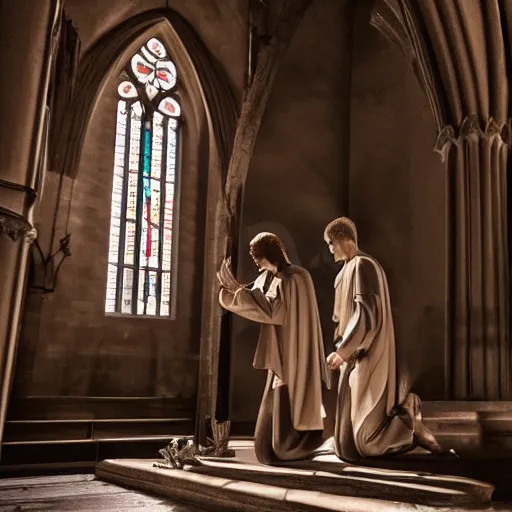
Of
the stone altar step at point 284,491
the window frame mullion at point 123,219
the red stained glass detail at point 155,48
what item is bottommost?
the stone altar step at point 284,491

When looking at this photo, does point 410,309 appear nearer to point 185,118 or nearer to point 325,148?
point 325,148

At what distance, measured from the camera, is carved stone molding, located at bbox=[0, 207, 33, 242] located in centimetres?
252

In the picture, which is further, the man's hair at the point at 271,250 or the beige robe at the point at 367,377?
the man's hair at the point at 271,250

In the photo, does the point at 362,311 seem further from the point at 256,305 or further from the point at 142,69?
the point at 142,69

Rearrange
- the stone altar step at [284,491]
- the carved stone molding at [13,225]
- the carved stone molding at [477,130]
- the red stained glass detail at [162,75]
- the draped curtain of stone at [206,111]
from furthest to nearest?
the red stained glass detail at [162,75]
the draped curtain of stone at [206,111]
the carved stone molding at [477,130]
the stone altar step at [284,491]
the carved stone molding at [13,225]

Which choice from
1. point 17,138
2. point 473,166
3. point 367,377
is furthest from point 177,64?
point 17,138

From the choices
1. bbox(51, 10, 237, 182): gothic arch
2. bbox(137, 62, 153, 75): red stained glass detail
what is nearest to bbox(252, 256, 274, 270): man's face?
bbox(51, 10, 237, 182): gothic arch

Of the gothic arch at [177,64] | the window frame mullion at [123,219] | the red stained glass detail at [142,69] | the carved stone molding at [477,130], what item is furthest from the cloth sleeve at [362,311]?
the red stained glass detail at [142,69]

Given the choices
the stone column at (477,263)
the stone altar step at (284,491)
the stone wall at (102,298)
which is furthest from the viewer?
the stone wall at (102,298)

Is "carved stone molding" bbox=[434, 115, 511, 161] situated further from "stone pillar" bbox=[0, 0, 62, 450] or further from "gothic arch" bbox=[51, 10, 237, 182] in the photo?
"stone pillar" bbox=[0, 0, 62, 450]

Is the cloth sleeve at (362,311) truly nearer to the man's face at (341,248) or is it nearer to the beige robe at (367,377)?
the beige robe at (367,377)

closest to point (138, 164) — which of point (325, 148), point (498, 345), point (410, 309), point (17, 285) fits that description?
point (325, 148)

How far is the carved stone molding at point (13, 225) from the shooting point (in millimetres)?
2523

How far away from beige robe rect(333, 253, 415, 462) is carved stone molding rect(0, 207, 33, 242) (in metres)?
2.63
